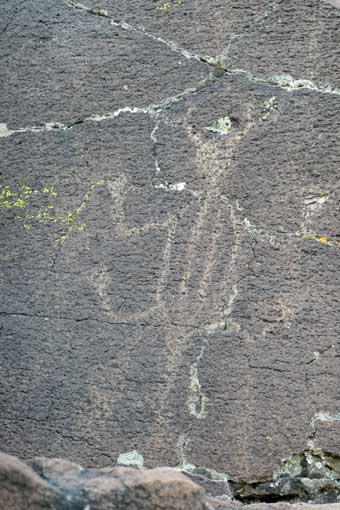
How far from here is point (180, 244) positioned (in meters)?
2.32

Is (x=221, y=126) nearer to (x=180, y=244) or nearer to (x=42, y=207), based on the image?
(x=180, y=244)

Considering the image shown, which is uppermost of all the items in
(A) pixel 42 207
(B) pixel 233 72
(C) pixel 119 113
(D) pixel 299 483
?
(B) pixel 233 72

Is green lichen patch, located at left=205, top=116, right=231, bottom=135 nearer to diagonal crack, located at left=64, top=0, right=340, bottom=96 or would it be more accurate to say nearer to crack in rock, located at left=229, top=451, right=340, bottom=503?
diagonal crack, located at left=64, top=0, right=340, bottom=96

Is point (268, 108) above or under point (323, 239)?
above

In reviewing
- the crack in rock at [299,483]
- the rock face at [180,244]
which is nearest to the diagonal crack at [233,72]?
the rock face at [180,244]

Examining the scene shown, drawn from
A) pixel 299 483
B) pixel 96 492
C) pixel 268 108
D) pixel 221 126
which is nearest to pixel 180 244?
pixel 221 126

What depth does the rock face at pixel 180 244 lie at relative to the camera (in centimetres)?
224

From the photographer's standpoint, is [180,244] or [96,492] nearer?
[96,492]

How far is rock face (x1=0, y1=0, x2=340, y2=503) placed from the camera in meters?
2.24

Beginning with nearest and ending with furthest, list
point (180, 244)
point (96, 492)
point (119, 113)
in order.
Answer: point (96, 492), point (180, 244), point (119, 113)

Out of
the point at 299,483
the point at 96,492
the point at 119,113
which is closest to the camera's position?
the point at 96,492

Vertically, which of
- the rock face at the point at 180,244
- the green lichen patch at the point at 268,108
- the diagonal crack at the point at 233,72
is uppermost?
the diagonal crack at the point at 233,72

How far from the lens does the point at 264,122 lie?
234 centimetres

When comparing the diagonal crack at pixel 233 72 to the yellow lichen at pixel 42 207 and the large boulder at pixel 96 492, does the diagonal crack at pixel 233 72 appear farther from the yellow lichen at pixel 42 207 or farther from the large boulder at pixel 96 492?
the large boulder at pixel 96 492
